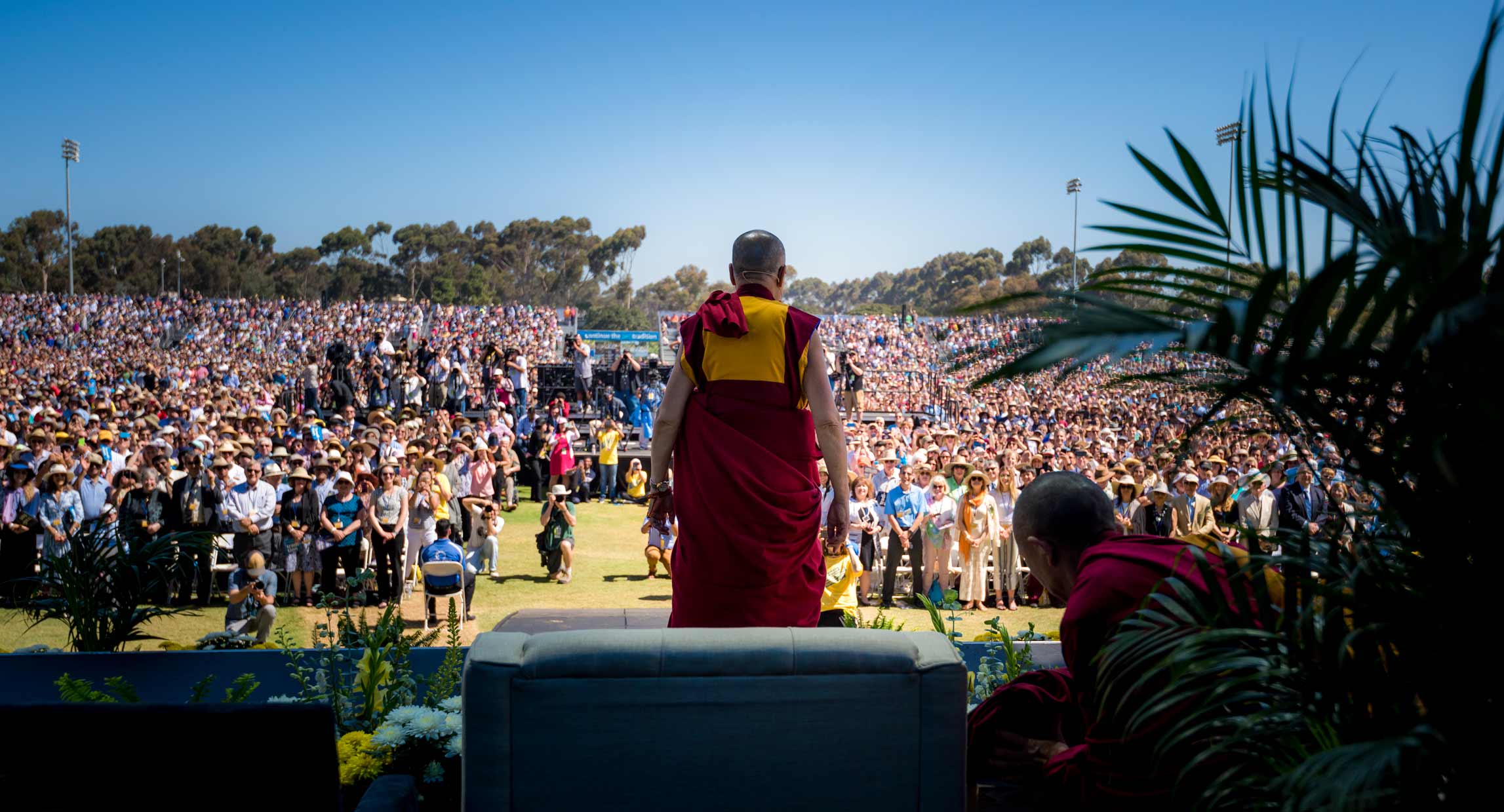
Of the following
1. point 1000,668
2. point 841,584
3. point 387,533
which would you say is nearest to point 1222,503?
point 841,584

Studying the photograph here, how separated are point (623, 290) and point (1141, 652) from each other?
96.1 m

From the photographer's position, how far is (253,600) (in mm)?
8734

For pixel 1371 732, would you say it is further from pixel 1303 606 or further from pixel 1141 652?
pixel 1141 652

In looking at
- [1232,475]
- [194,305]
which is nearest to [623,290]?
[194,305]

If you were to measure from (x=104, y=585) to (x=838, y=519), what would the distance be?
3506 millimetres

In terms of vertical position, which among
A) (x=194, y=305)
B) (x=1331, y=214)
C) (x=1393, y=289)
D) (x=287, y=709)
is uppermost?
(x=194, y=305)

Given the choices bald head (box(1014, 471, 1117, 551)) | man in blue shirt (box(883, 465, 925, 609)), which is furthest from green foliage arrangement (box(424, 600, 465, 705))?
man in blue shirt (box(883, 465, 925, 609))

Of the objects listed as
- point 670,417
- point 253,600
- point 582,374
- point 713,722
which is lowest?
point 253,600

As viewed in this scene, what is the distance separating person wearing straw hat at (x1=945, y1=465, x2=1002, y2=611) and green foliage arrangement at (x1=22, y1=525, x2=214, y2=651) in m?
7.92

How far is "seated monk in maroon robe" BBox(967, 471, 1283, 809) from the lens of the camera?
211 cm

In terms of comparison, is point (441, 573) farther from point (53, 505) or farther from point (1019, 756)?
point (1019, 756)

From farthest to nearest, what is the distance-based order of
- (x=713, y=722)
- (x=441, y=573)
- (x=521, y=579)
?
1. (x=521, y=579)
2. (x=441, y=573)
3. (x=713, y=722)

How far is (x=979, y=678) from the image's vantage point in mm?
4074

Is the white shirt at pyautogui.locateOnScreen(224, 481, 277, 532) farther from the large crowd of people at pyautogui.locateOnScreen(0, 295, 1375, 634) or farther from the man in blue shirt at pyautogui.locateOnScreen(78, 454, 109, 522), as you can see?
the man in blue shirt at pyautogui.locateOnScreen(78, 454, 109, 522)
